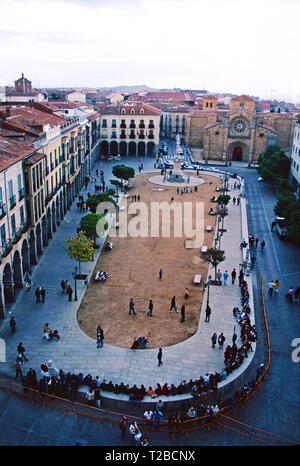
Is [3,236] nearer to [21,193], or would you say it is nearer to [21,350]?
[21,193]

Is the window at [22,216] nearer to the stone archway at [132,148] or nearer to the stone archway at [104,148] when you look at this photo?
the stone archway at [104,148]

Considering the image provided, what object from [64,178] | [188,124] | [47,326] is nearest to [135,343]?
[47,326]

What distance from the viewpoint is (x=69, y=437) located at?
720 inches

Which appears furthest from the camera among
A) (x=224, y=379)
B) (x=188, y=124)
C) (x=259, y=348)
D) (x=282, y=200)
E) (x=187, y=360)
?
(x=188, y=124)

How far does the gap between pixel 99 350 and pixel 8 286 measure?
873 centimetres

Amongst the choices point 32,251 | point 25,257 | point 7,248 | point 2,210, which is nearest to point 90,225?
point 32,251

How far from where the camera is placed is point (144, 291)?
32.2 metres

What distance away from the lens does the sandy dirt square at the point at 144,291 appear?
2675 cm

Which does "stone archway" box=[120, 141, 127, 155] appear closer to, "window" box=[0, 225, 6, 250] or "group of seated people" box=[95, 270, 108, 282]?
"group of seated people" box=[95, 270, 108, 282]

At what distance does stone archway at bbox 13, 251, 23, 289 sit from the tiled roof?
664cm

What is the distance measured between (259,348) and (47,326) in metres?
12.8

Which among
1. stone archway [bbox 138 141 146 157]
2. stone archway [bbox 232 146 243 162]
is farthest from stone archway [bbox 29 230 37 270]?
stone archway [bbox 232 146 243 162]

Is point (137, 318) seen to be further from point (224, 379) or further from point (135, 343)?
point (224, 379)

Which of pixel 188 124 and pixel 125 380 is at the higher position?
pixel 188 124
